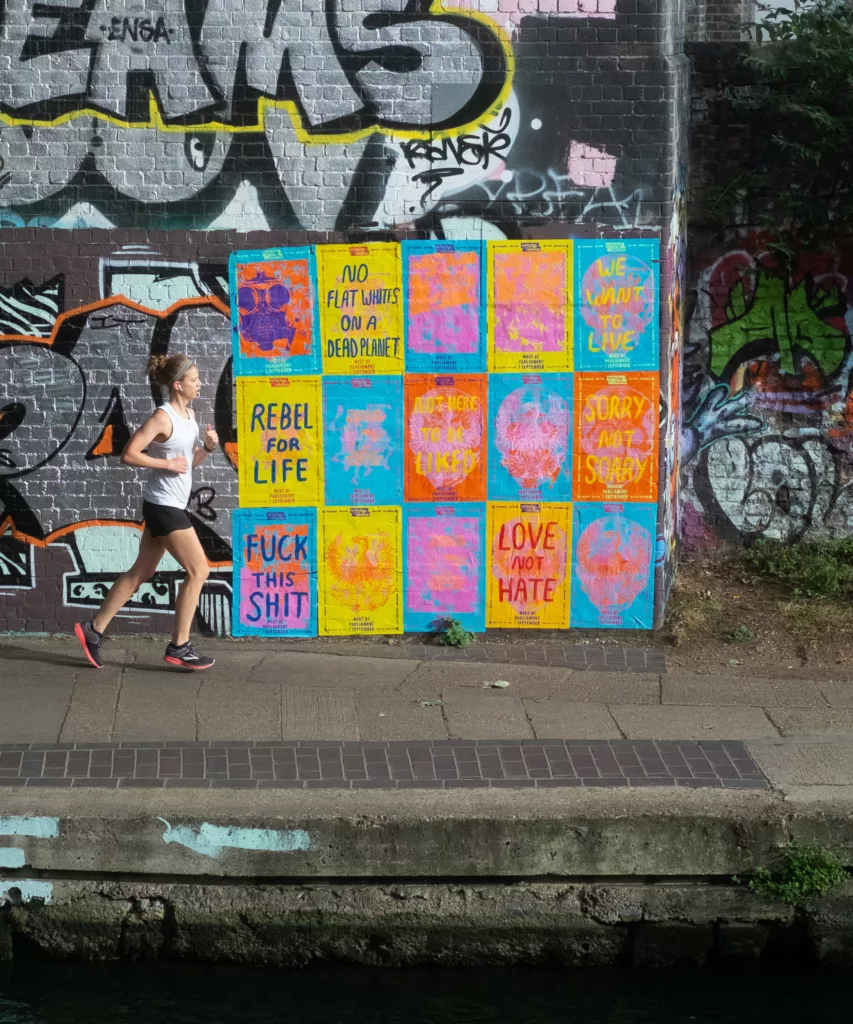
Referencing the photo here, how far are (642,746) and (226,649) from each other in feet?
8.52

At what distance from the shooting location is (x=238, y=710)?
674cm

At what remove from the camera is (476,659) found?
7625 mm

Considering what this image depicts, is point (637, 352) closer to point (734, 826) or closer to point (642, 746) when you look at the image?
point (642, 746)

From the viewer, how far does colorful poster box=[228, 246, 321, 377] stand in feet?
24.9

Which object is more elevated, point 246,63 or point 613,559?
point 246,63

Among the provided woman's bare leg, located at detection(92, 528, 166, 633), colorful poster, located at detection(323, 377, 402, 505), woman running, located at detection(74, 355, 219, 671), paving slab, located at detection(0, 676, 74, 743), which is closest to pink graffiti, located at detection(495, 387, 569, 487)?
colorful poster, located at detection(323, 377, 402, 505)

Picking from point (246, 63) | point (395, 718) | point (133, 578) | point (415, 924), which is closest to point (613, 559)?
point (395, 718)

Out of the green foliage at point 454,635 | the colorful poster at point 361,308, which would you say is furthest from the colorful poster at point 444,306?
the green foliage at point 454,635

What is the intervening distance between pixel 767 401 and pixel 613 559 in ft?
5.95

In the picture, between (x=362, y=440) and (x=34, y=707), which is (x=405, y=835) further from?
(x=362, y=440)

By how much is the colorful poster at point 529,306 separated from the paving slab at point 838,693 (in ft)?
7.38

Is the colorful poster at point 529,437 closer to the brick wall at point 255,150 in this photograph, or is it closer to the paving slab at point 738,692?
the brick wall at point 255,150

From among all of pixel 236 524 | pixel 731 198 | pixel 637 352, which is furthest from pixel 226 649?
pixel 731 198

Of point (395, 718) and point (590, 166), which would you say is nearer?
point (395, 718)
